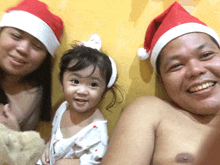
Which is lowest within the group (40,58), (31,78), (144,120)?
(144,120)

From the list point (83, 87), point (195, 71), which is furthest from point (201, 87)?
point (83, 87)

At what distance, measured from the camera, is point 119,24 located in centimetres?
106

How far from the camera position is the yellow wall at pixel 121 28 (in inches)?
40.9

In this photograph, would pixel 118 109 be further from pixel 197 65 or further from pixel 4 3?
pixel 4 3

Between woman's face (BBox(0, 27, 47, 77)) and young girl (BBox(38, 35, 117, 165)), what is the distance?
0.54 ft

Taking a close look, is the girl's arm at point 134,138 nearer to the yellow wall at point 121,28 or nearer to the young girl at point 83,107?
the young girl at point 83,107

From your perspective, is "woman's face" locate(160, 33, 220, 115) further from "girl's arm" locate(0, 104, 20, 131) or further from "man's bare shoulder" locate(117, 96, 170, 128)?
"girl's arm" locate(0, 104, 20, 131)

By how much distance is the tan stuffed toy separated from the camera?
54 centimetres

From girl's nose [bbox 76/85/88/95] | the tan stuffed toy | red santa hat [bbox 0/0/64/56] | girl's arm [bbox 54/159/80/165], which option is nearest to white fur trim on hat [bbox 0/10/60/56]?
red santa hat [bbox 0/0/64/56]

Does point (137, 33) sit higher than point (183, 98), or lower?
higher

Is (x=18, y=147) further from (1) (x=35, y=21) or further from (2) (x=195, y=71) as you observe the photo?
(2) (x=195, y=71)

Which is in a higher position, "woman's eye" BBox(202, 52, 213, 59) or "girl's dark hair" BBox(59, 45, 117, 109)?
"woman's eye" BBox(202, 52, 213, 59)

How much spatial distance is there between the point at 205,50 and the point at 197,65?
3.0 inches

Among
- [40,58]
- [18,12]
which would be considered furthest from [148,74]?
[18,12]
